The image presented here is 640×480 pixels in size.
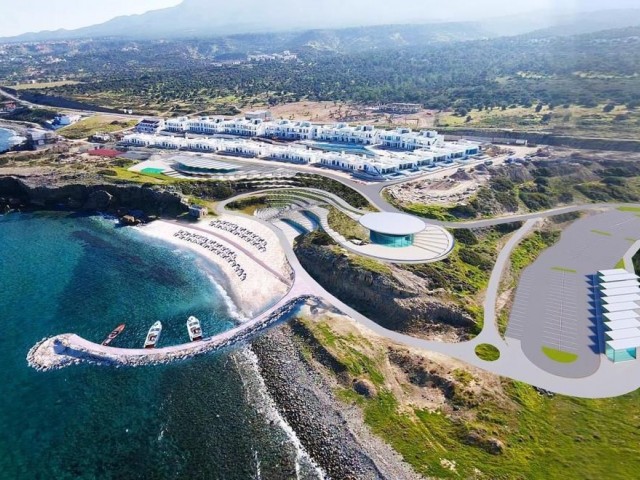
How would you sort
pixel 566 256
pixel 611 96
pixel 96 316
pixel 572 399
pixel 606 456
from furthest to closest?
pixel 611 96 < pixel 566 256 < pixel 96 316 < pixel 572 399 < pixel 606 456

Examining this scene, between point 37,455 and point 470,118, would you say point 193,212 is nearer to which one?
point 37,455

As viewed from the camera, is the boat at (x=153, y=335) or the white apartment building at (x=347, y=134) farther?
the white apartment building at (x=347, y=134)

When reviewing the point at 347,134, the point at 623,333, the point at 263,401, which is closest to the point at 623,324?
the point at 623,333

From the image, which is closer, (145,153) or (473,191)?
(473,191)

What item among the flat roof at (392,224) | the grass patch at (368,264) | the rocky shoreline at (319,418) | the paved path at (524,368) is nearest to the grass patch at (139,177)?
the flat roof at (392,224)

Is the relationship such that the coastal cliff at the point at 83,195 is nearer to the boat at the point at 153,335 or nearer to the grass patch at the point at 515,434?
the boat at the point at 153,335

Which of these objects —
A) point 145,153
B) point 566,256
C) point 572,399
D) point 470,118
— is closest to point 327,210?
point 566,256
